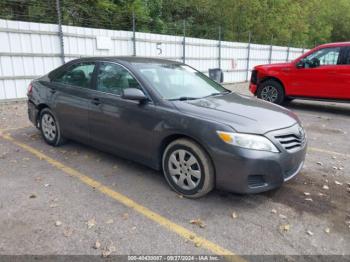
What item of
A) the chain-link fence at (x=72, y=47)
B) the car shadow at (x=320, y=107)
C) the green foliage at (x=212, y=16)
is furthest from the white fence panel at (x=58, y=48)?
the car shadow at (x=320, y=107)

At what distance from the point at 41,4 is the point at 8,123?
21.4 ft

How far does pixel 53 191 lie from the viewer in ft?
11.7

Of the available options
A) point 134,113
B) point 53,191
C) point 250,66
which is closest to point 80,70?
point 134,113

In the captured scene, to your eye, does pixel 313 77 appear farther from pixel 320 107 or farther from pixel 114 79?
pixel 114 79

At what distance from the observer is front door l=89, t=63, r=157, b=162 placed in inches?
143

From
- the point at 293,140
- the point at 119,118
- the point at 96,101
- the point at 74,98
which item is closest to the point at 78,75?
the point at 74,98

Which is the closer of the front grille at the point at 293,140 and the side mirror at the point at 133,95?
the front grille at the point at 293,140

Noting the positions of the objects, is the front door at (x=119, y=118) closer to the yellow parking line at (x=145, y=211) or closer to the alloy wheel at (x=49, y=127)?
the yellow parking line at (x=145, y=211)

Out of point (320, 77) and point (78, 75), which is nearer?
point (78, 75)

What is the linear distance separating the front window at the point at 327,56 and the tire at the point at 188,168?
21.3 ft

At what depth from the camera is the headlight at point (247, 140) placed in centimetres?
301

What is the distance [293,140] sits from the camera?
337 centimetres

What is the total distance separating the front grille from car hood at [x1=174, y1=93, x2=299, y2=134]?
0.11 metres

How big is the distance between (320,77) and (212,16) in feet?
52.3
